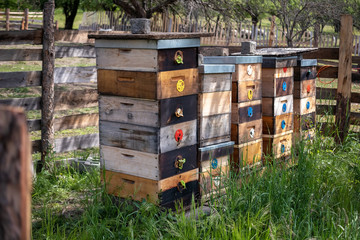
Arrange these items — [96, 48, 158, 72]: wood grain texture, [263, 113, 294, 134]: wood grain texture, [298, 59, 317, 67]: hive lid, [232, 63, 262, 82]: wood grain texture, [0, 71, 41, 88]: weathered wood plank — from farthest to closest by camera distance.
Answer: [298, 59, 317, 67]: hive lid → [0, 71, 41, 88]: weathered wood plank → [263, 113, 294, 134]: wood grain texture → [232, 63, 262, 82]: wood grain texture → [96, 48, 158, 72]: wood grain texture

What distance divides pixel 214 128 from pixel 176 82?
2.46ft

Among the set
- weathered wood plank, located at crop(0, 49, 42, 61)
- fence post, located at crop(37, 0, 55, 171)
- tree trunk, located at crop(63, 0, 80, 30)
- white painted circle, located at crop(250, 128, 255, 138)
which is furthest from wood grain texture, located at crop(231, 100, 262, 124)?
tree trunk, located at crop(63, 0, 80, 30)

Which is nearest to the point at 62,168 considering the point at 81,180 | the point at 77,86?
the point at 81,180

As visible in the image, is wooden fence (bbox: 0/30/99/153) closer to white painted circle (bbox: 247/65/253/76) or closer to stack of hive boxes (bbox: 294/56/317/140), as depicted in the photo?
white painted circle (bbox: 247/65/253/76)

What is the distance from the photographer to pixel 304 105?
5.82 metres

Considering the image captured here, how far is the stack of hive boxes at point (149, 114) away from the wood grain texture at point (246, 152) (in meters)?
0.70

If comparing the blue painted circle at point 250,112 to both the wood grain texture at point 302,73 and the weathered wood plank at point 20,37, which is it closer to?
the wood grain texture at point 302,73

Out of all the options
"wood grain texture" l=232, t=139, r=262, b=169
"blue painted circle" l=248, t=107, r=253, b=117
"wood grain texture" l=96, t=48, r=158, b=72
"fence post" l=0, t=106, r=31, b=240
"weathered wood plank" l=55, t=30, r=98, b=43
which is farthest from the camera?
"weathered wood plank" l=55, t=30, r=98, b=43

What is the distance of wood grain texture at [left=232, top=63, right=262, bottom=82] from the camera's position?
14.7ft

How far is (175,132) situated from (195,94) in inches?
16.3

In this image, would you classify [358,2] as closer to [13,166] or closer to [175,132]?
[175,132]

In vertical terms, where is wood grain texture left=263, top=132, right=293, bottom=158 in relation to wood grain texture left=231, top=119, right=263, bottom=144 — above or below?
below

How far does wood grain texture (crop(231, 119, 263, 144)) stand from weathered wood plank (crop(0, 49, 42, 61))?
2.58 meters

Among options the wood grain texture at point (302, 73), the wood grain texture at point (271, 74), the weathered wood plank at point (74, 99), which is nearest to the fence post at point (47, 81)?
the weathered wood plank at point (74, 99)
